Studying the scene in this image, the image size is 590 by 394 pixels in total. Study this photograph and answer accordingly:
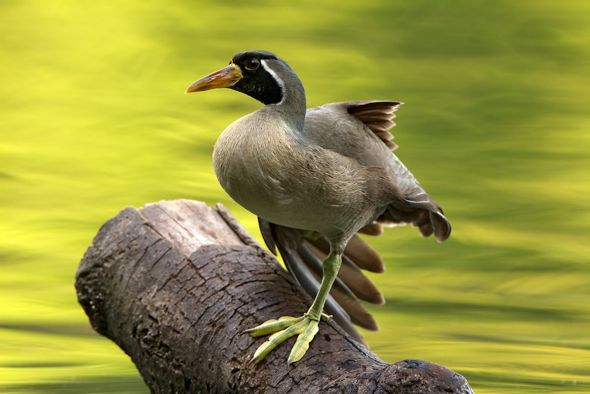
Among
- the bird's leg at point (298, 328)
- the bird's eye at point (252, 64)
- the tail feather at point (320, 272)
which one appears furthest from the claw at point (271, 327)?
the bird's eye at point (252, 64)

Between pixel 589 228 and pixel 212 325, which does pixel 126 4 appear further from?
pixel 212 325

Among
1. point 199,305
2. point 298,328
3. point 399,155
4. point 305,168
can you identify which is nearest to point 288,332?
point 298,328

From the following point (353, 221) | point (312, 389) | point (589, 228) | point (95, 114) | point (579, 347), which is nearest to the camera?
point (312, 389)

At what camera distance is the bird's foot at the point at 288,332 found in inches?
154

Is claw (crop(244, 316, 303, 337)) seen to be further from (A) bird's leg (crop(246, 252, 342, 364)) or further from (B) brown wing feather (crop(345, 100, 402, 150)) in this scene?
(B) brown wing feather (crop(345, 100, 402, 150))

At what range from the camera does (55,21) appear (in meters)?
10.2

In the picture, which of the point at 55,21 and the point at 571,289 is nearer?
the point at 571,289

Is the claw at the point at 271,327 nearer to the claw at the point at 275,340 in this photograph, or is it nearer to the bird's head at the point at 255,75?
the claw at the point at 275,340

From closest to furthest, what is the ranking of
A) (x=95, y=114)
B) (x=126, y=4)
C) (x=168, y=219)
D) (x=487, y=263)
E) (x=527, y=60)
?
(x=168, y=219) → (x=487, y=263) → (x=95, y=114) → (x=527, y=60) → (x=126, y=4)

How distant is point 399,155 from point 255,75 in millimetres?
3947

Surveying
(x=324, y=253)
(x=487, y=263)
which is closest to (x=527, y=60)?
(x=487, y=263)

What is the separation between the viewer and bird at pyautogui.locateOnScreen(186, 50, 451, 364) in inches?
152

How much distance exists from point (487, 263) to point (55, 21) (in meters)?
4.94

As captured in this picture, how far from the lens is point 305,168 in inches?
153
